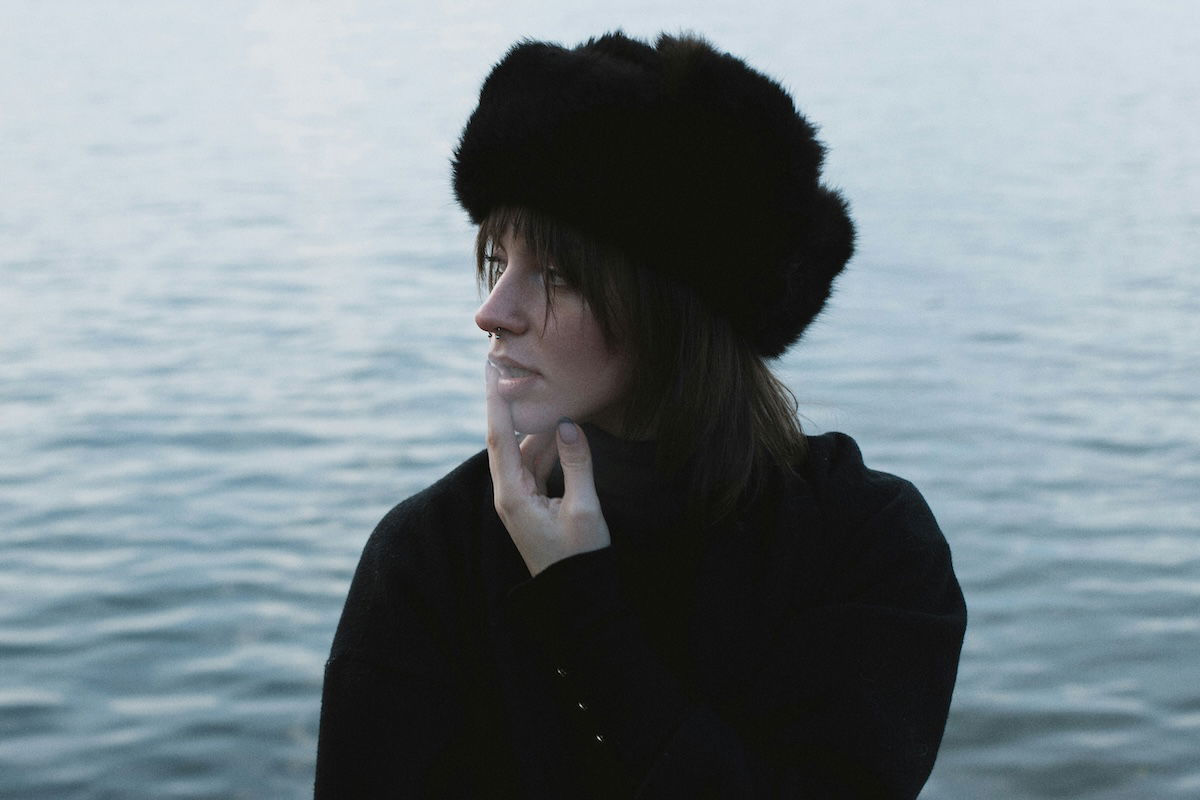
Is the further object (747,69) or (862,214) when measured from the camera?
(862,214)

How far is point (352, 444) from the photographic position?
770cm

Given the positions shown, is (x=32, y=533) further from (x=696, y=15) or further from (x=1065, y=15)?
(x=1065, y=15)

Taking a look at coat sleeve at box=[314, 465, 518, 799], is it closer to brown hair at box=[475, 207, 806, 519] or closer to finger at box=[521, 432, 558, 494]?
finger at box=[521, 432, 558, 494]

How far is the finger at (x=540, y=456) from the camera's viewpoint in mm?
2172

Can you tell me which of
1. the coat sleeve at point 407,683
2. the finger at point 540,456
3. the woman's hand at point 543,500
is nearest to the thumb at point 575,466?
the woman's hand at point 543,500

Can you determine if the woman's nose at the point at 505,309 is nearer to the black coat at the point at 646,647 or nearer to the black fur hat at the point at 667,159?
the black fur hat at the point at 667,159

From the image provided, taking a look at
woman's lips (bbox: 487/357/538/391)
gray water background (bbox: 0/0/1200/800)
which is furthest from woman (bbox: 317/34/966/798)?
gray water background (bbox: 0/0/1200/800)

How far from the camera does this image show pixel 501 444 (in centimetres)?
207

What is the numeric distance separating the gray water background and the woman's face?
58 cm

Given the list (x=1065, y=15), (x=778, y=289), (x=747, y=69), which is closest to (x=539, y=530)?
(x=778, y=289)

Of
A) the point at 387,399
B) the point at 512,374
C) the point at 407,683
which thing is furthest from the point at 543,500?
the point at 387,399

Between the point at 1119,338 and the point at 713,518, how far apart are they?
7998 millimetres

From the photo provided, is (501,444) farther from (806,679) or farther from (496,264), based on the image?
(806,679)

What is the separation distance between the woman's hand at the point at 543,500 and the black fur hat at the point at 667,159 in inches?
9.8
